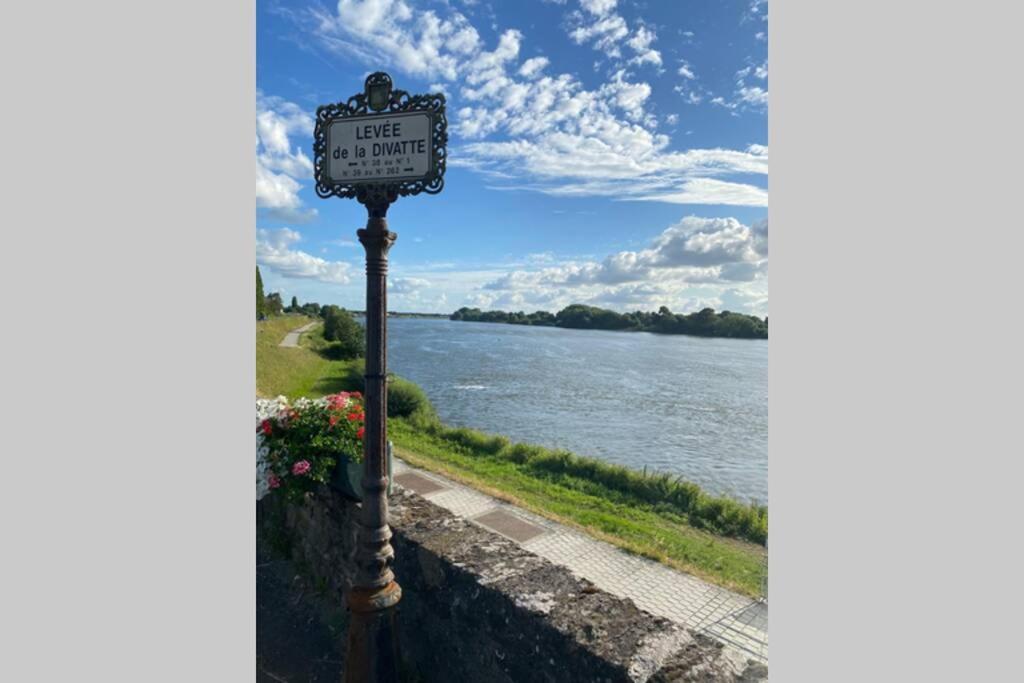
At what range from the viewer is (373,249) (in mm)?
2463

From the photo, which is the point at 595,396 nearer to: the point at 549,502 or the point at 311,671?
the point at 549,502

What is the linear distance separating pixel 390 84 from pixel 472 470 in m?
11.8

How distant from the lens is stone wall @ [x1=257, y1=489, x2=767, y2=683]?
200 centimetres

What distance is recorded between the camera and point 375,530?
2.51m

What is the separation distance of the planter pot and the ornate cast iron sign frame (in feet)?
5.22

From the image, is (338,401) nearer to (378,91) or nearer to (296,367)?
(378,91)

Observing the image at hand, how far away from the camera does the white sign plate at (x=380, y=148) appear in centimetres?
231

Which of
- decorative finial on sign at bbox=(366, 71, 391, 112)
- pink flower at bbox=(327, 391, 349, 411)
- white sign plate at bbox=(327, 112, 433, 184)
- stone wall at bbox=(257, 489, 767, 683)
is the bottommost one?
stone wall at bbox=(257, 489, 767, 683)

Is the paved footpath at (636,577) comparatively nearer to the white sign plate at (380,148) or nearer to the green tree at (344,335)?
the white sign plate at (380,148)

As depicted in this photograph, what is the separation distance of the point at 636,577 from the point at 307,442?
5.23m

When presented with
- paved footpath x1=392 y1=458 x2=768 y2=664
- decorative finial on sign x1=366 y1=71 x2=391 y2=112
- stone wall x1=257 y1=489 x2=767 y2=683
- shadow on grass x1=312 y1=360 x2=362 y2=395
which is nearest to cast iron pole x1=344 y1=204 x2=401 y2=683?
stone wall x1=257 y1=489 x2=767 y2=683

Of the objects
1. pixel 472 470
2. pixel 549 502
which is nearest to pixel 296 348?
pixel 472 470

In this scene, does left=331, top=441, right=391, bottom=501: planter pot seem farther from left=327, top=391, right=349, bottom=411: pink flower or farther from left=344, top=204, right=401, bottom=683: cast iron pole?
left=344, top=204, right=401, bottom=683: cast iron pole

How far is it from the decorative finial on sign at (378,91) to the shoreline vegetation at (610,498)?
725 cm
